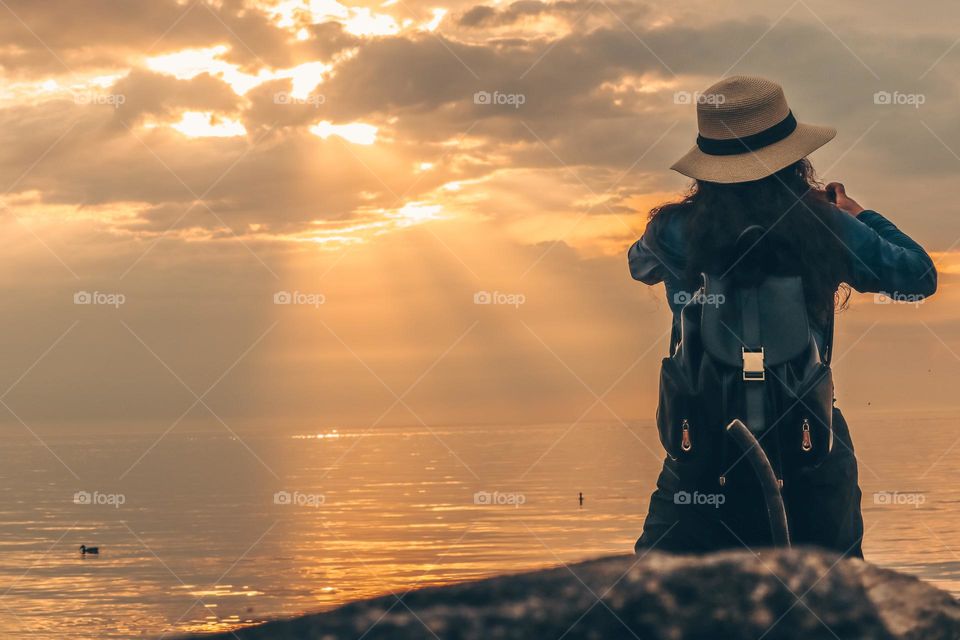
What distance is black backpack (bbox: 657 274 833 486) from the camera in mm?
5137

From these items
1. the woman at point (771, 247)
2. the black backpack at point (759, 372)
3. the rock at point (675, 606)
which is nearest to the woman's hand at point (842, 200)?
the woman at point (771, 247)

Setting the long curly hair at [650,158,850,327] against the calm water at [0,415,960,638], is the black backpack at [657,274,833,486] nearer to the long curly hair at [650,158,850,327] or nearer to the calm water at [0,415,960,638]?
the long curly hair at [650,158,850,327]

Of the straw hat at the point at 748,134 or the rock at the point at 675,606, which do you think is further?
the straw hat at the point at 748,134

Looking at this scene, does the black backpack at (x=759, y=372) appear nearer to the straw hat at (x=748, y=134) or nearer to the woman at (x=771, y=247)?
the woman at (x=771, y=247)

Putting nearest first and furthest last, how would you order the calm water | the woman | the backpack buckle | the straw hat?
the backpack buckle
the woman
the straw hat
the calm water

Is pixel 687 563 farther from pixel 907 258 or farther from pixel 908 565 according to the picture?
pixel 908 565

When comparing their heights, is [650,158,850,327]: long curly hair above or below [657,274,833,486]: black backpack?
above

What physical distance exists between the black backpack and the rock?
2.50ft

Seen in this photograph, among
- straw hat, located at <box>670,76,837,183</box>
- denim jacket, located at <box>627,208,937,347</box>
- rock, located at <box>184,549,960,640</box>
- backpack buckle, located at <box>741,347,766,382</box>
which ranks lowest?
rock, located at <box>184,549,960,640</box>

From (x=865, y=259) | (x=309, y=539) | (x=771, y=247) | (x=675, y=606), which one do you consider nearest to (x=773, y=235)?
(x=771, y=247)

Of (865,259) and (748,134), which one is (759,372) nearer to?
(865,259)

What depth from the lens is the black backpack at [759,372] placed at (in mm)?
5137

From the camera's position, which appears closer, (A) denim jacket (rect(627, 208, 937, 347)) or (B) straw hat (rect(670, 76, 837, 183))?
(A) denim jacket (rect(627, 208, 937, 347))

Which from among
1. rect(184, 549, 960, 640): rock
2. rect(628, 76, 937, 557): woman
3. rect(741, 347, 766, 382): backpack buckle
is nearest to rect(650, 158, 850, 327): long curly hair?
rect(628, 76, 937, 557): woman
